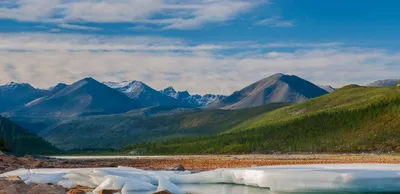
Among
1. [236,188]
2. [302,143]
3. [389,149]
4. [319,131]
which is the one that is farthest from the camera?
[319,131]

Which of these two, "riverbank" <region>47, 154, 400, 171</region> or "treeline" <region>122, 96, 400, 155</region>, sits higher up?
"treeline" <region>122, 96, 400, 155</region>

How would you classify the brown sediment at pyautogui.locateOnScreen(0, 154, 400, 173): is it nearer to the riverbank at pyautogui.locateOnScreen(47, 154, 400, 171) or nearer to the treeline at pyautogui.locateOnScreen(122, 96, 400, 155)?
the riverbank at pyautogui.locateOnScreen(47, 154, 400, 171)

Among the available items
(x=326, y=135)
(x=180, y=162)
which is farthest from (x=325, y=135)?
(x=180, y=162)

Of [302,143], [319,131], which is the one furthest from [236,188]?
[319,131]

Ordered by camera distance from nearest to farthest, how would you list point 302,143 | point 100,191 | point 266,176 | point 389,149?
point 100,191 < point 266,176 < point 389,149 < point 302,143

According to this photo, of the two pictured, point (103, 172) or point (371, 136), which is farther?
point (371, 136)

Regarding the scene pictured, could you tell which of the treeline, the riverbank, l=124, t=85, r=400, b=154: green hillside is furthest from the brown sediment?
l=124, t=85, r=400, b=154: green hillside

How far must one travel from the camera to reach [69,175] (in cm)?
3469

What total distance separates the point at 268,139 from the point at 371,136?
126ft

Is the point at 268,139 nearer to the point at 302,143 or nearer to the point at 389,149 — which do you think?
the point at 302,143

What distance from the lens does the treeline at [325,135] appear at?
132 metres

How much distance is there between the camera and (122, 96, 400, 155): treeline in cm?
13162

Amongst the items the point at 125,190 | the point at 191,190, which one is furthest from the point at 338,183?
the point at 125,190

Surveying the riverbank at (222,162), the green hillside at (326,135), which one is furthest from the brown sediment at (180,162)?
the green hillside at (326,135)
